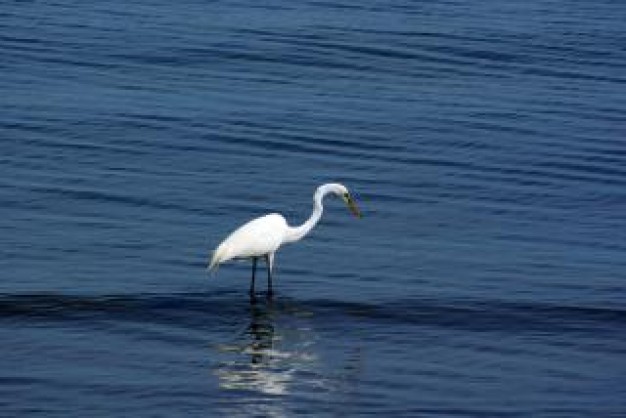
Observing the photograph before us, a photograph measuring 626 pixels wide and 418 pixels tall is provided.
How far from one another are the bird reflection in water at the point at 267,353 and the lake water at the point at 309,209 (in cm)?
6

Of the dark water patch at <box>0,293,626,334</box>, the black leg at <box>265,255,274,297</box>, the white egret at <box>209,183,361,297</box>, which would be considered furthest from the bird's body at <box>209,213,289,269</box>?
the dark water patch at <box>0,293,626,334</box>

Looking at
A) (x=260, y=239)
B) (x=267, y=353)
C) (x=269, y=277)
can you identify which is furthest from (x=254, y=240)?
(x=267, y=353)

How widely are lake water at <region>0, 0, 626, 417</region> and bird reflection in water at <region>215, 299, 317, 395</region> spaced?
0.06m

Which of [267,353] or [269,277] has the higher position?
[269,277]

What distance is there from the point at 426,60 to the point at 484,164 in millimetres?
13003

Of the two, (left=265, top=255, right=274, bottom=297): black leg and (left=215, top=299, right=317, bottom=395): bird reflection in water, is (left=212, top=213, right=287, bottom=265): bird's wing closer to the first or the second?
(left=265, top=255, right=274, bottom=297): black leg

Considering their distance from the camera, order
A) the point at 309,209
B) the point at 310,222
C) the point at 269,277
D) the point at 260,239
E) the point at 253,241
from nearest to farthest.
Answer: the point at 253,241 → the point at 260,239 → the point at 269,277 → the point at 310,222 → the point at 309,209

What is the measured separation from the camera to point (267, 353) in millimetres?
24797

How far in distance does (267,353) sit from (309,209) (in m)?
9.75

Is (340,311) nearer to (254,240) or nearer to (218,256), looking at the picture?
(254,240)

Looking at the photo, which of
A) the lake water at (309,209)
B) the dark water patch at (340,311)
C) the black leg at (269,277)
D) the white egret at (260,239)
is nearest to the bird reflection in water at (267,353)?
the lake water at (309,209)

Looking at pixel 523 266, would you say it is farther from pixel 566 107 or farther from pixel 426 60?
pixel 426 60

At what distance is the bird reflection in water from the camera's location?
23094mm

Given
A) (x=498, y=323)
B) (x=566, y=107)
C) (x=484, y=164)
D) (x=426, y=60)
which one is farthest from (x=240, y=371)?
(x=426, y=60)
